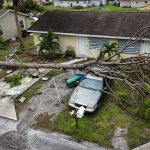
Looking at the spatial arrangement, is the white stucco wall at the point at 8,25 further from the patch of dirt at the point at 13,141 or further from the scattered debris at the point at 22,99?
the patch of dirt at the point at 13,141

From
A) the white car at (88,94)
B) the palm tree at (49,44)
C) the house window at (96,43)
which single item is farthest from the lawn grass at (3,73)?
the house window at (96,43)

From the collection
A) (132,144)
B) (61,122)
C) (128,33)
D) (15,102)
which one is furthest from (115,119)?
(128,33)

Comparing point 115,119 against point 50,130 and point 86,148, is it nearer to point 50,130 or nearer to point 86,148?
point 86,148

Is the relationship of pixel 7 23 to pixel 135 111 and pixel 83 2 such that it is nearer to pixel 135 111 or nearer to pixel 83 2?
pixel 135 111

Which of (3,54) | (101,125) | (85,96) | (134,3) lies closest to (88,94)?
(85,96)

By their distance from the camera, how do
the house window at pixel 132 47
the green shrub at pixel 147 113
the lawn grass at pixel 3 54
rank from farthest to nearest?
the lawn grass at pixel 3 54 < the house window at pixel 132 47 < the green shrub at pixel 147 113

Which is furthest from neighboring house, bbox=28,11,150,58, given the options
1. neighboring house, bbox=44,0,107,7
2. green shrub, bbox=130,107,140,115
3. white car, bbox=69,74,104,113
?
neighboring house, bbox=44,0,107,7
